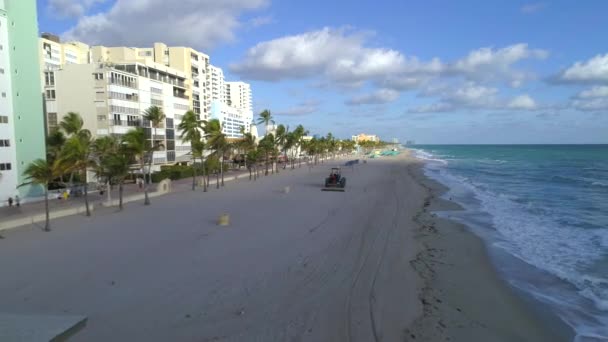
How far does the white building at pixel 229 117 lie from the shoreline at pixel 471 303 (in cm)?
8906

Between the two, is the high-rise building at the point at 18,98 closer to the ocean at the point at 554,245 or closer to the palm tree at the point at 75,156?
the palm tree at the point at 75,156

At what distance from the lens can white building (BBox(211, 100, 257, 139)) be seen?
345ft

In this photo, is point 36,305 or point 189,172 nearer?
point 36,305

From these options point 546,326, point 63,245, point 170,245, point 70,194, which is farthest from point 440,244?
point 70,194

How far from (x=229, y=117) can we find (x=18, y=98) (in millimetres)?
94733

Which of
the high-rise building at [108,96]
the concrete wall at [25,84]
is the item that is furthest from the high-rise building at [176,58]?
the concrete wall at [25,84]

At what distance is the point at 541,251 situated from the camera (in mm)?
14195

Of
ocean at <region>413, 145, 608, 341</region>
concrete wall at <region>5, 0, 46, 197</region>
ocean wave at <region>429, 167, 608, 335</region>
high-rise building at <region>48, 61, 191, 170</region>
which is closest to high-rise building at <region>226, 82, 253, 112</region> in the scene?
high-rise building at <region>48, 61, 191, 170</region>

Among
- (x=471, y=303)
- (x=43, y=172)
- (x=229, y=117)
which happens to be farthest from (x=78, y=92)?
(x=229, y=117)

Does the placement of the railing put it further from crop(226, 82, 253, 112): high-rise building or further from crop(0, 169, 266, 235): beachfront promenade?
crop(226, 82, 253, 112): high-rise building

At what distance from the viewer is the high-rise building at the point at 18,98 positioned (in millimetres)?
25312

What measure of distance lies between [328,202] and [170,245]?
12499mm

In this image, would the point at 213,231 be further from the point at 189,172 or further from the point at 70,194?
the point at 189,172

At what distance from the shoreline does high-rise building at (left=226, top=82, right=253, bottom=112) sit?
155 m
